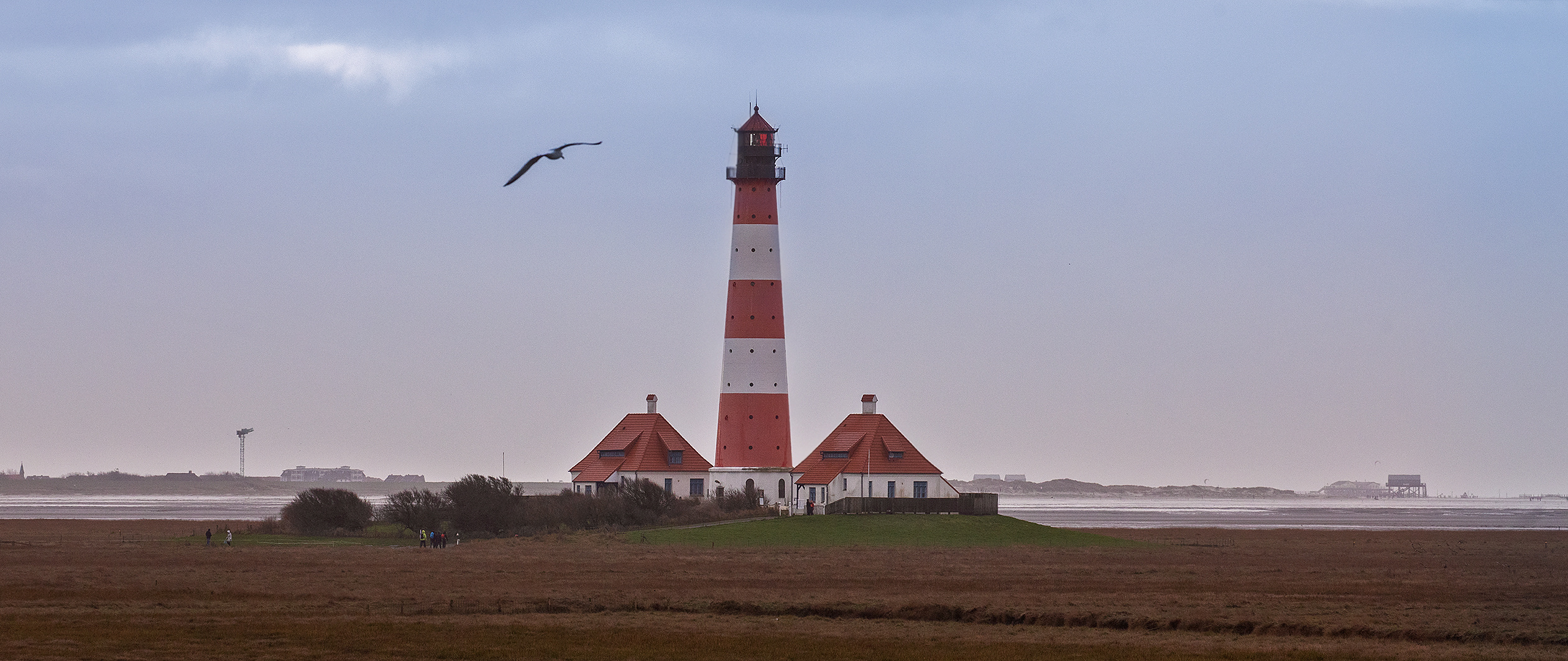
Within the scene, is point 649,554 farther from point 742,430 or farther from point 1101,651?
point 1101,651

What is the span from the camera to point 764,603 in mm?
33594

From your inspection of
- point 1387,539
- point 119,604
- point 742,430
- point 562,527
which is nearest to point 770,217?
point 742,430

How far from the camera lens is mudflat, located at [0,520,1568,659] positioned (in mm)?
27422

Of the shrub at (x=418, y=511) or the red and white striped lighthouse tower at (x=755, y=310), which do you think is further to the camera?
the red and white striped lighthouse tower at (x=755, y=310)

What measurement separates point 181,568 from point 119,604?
944cm

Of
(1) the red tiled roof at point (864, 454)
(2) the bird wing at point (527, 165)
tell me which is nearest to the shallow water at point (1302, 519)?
(1) the red tiled roof at point (864, 454)

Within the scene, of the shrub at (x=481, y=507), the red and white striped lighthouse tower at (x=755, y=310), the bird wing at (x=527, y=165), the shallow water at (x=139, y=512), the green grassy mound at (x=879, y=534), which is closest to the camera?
the bird wing at (x=527, y=165)

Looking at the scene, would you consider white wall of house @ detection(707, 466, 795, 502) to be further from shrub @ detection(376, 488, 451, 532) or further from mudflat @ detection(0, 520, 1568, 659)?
mudflat @ detection(0, 520, 1568, 659)

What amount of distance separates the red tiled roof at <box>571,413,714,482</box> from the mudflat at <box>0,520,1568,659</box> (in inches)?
614

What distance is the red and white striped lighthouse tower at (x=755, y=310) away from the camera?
6328 cm

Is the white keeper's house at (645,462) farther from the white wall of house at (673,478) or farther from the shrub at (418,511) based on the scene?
the shrub at (418,511)

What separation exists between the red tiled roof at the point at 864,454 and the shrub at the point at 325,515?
16534 millimetres

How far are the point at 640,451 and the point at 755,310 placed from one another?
876 centimetres

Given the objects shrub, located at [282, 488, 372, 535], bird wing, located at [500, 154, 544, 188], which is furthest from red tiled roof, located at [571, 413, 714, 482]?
bird wing, located at [500, 154, 544, 188]
